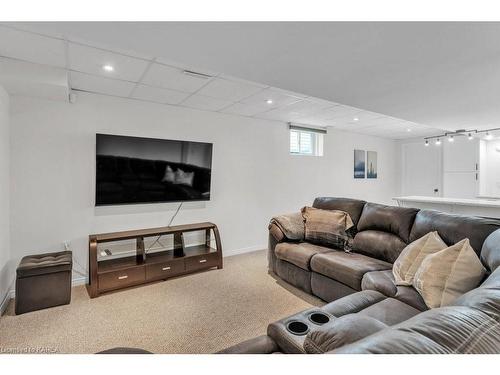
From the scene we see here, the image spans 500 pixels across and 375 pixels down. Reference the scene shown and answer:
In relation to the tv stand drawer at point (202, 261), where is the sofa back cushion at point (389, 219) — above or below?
above

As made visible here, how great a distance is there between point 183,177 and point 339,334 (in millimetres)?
3150

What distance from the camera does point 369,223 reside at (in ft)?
9.98

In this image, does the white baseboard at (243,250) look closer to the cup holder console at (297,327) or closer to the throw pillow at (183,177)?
the throw pillow at (183,177)

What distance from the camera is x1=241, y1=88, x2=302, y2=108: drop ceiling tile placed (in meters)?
3.26

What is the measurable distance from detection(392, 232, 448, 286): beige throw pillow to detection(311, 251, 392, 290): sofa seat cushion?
276 millimetres

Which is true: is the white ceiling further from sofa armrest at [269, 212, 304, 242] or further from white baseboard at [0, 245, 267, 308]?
white baseboard at [0, 245, 267, 308]

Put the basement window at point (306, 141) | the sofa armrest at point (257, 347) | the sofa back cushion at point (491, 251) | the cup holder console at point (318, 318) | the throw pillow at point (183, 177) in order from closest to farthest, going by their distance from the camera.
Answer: the sofa armrest at point (257, 347) < the cup holder console at point (318, 318) < the sofa back cushion at point (491, 251) < the throw pillow at point (183, 177) < the basement window at point (306, 141)

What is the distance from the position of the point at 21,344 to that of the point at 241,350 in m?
2.01

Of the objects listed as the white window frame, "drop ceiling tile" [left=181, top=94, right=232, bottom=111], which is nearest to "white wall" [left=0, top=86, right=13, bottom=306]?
"drop ceiling tile" [left=181, top=94, right=232, bottom=111]

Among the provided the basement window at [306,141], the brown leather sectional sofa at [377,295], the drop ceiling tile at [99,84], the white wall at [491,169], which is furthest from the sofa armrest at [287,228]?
the white wall at [491,169]

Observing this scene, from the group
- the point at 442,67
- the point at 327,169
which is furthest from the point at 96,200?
the point at 327,169

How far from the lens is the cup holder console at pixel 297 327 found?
138cm

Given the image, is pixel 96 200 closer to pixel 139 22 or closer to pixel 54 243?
pixel 54 243

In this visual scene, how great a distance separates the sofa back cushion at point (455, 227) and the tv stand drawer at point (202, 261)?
245 cm
